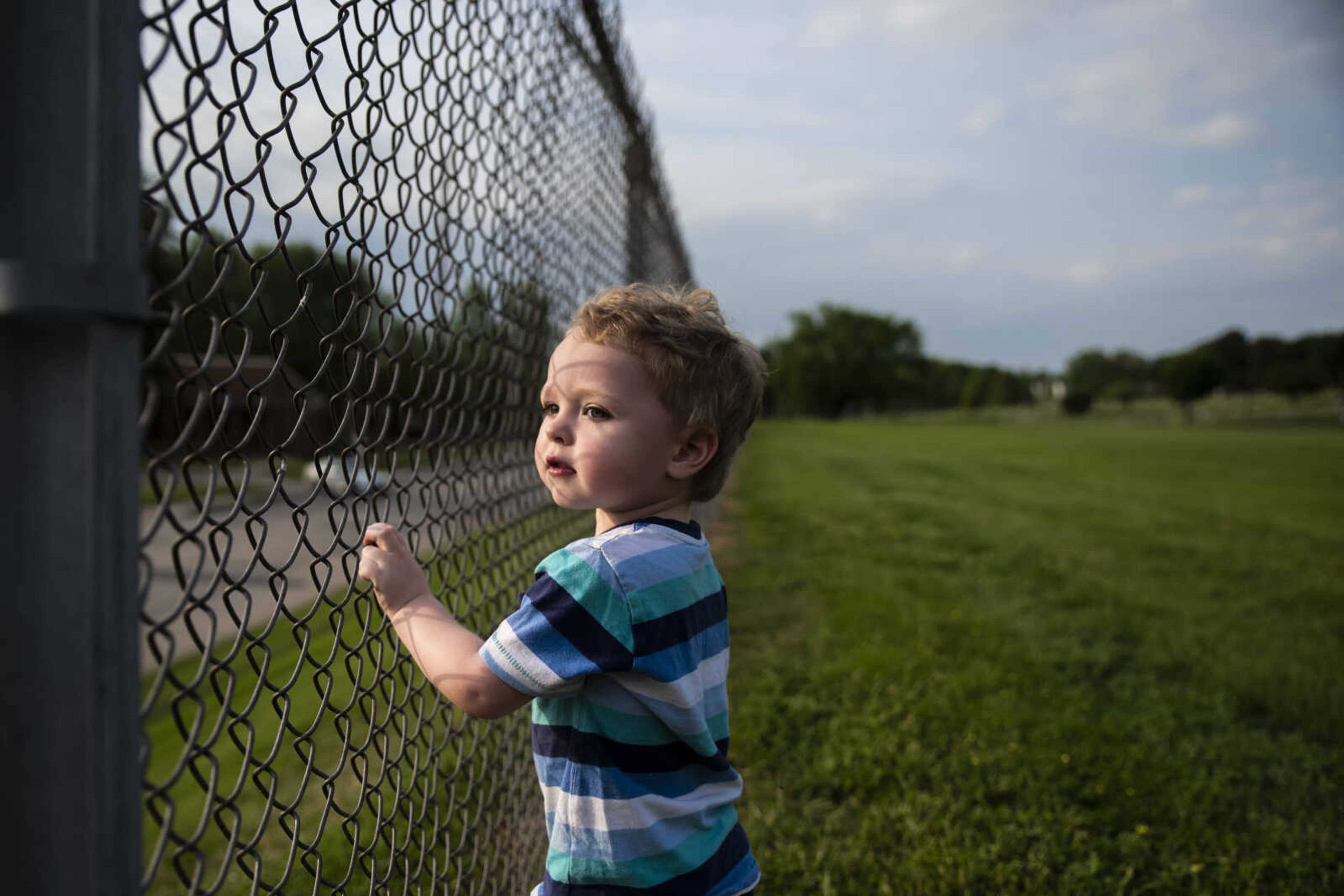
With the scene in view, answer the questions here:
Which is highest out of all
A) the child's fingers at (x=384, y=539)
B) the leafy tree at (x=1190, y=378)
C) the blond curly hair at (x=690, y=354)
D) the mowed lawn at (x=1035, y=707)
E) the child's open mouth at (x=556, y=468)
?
the leafy tree at (x=1190, y=378)

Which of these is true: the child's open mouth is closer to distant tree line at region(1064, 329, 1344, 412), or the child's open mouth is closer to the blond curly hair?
the blond curly hair

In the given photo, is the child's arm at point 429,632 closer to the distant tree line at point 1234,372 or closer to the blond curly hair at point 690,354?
the blond curly hair at point 690,354

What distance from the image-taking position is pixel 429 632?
53.8 inches

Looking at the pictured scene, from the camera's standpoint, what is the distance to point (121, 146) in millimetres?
679

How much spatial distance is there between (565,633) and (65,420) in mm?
746

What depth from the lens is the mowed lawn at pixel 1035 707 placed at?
2.92 m

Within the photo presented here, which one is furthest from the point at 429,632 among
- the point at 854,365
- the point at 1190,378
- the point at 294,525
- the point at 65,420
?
the point at 854,365

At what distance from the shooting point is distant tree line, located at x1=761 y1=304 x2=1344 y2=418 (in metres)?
69.0

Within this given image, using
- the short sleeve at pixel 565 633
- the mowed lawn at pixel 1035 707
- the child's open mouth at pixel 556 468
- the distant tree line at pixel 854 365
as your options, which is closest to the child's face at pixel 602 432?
the child's open mouth at pixel 556 468

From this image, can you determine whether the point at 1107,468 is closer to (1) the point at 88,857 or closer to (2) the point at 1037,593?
(2) the point at 1037,593

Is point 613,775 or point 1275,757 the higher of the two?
point 613,775

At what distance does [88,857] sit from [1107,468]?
21.3 m

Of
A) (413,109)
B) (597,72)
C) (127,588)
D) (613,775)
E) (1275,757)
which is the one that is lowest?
(1275,757)

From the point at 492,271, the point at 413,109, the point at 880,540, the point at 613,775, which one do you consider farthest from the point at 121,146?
the point at 880,540
